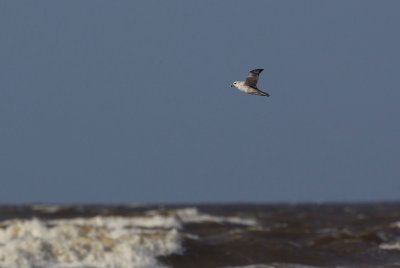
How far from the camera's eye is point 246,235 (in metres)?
37.3

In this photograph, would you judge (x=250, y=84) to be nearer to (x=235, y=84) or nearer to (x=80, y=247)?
(x=235, y=84)

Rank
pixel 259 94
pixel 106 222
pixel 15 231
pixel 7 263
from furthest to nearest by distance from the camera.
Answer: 1. pixel 106 222
2. pixel 15 231
3. pixel 7 263
4. pixel 259 94

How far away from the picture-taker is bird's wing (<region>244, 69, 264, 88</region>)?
17.3 metres

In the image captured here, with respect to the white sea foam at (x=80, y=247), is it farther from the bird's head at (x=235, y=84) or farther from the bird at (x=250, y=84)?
the bird at (x=250, y=84)

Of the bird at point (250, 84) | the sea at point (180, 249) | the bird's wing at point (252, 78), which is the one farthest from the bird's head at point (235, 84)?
the sea at point (180, 249)

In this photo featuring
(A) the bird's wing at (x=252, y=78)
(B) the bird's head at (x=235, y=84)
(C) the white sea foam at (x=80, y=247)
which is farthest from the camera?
(C) the white sea foam at (x=80, y=247)

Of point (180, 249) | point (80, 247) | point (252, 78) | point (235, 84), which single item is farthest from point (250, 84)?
point (180, 249)

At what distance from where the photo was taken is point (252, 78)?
57.0 ft

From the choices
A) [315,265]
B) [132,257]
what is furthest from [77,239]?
[315,265]

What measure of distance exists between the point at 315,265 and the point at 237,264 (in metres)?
1.69

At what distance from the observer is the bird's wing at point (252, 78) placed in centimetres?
1733

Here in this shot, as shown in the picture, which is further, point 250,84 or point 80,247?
point 80,247

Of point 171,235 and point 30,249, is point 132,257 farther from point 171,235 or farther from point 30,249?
point 171,235

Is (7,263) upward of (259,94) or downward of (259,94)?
downward
